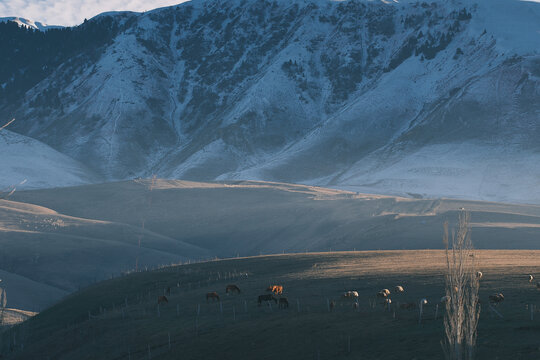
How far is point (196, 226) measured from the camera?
147875 mm

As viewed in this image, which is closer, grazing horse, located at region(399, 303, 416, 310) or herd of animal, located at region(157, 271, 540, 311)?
herd of animal, located at region(157, 271, 540, 311)

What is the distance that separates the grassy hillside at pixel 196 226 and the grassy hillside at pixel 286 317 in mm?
27131

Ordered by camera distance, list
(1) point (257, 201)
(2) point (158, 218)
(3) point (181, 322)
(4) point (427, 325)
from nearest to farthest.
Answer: (4) point (427, 325)
(3) point (181, 322)
(2) point (158, 218)
(1) point (257, 201)

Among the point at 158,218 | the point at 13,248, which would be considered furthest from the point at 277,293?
the point at 158,218

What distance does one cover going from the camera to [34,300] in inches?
3314

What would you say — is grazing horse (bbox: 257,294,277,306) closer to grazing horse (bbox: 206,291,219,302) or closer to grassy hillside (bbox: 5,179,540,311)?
grazing horse (bbox: 206,291,219,302)

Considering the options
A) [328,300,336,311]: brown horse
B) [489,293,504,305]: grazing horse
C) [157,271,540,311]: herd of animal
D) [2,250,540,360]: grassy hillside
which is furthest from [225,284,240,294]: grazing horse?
[489,293,504,305]: grazing horse

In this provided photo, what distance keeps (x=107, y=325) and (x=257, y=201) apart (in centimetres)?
12101

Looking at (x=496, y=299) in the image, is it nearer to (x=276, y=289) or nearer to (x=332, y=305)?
(x=332, y=305)

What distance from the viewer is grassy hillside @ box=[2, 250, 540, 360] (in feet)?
101

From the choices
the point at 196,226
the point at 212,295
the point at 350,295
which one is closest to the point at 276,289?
the point at 212,295

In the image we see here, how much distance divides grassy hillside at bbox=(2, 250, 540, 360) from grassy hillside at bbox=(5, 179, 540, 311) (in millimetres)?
27131

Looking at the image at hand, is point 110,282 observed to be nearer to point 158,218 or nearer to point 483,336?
point 483,336

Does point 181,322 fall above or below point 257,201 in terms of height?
below
